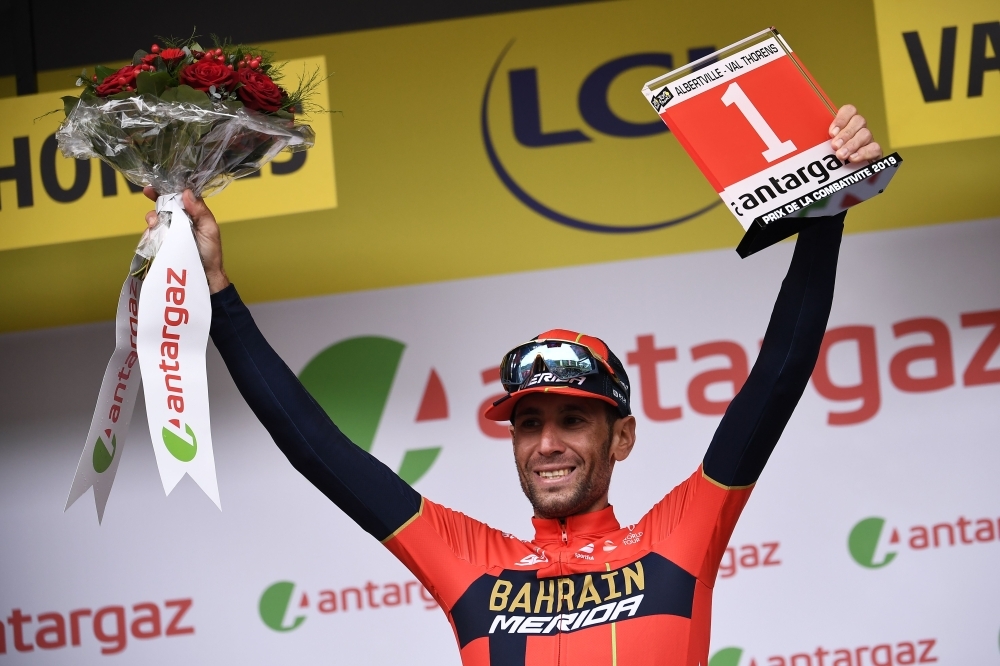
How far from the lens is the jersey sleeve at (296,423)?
1.89m

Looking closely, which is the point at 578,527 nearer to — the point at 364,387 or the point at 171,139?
the point at 171,139

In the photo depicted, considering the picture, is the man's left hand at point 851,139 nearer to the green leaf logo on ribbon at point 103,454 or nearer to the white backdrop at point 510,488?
the green leaf logo on ribbon at point 103,454

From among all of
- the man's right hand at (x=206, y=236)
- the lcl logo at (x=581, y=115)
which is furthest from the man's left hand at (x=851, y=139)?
the lcl logo at (x=581, y=115)

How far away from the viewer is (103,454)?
6.16ft

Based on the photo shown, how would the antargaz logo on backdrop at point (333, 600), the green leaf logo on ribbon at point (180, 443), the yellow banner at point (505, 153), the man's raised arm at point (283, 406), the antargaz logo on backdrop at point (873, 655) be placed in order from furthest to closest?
the yellow banner at point (505, 153) < the antargaz logo on backdrop at point (333, 600) < the antargaz logo on backdrop at point (873, 655) < the man's raised arm at point (283, 406) < the green leaf logo on ribbon at point (180, 443)

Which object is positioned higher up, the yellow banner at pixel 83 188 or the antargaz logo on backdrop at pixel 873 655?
the yellow banner at pixel 83 188

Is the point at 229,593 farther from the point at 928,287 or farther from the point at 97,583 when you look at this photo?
the point at 928,287

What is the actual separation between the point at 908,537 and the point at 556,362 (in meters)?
1.62

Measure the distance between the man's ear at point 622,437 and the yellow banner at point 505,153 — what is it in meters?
1.30

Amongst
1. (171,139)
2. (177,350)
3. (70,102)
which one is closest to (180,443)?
(177,350)

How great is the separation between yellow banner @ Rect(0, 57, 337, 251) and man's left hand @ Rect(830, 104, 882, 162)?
4.90 ft

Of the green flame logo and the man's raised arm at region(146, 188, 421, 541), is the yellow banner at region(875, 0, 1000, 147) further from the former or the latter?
the green flame logo

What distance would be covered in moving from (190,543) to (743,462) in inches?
76.0

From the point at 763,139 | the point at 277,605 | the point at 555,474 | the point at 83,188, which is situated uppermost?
the point at 83,188
